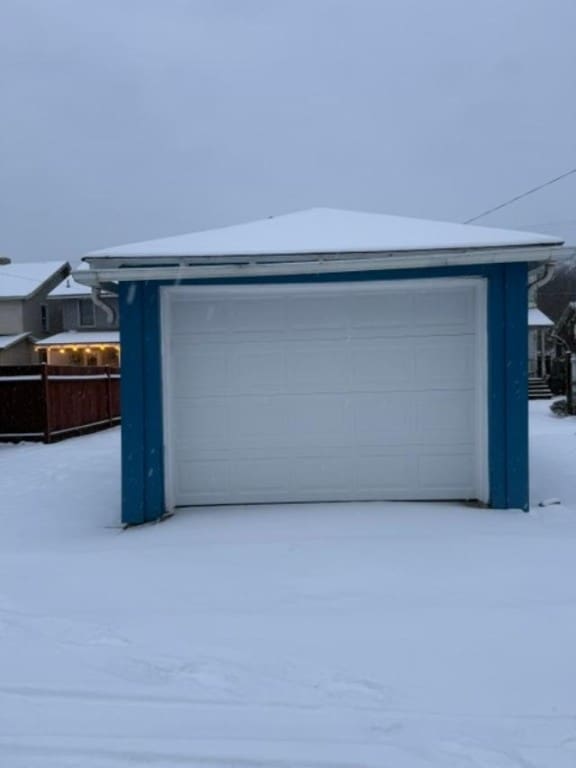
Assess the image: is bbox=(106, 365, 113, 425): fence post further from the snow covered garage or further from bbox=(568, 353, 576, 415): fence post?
bbox=(568, 353, 576, 415): fence post

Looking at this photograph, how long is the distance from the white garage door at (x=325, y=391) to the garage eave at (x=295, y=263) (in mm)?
446

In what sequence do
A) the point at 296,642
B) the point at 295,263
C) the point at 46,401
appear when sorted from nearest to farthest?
the point at 296,642, the point at 295,263, the point at 46,401

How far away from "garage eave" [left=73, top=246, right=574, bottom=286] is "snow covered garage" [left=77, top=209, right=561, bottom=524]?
0.22 m

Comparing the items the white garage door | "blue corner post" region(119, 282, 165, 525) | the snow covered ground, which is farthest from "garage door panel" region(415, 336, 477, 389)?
"blue corner post" region(119, 282, 165, 525)

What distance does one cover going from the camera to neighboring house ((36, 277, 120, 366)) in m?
26.9

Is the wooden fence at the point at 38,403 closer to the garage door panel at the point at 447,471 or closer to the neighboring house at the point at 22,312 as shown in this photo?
the garage door panel at the point at 447,471

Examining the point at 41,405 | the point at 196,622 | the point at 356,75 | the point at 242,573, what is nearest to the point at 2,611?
the point at 196,622

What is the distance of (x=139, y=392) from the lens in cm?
662

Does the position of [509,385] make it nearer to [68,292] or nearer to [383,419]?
[383,419]

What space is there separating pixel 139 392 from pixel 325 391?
1956mm

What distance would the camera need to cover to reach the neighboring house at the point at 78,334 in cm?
2689

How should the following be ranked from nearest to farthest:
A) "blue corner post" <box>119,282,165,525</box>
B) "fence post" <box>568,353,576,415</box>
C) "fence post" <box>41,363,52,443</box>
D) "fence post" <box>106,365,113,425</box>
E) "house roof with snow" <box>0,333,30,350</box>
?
1. "blue corner post" <box>119,282,165,525</box>
2. "fence post" <box>41,363,52,443</box>
3. "fence post" <box>568,353,576,415</box>
4. "fence post" <box>106,365,113,425</box>
5. "house roof with snow" <box>0,333,30,350</box>

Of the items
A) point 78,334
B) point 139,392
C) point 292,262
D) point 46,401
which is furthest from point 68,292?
point 292,262

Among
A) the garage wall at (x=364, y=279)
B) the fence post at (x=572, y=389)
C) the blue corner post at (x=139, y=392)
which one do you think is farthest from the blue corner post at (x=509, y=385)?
the fence post at (x=572, y=389)
